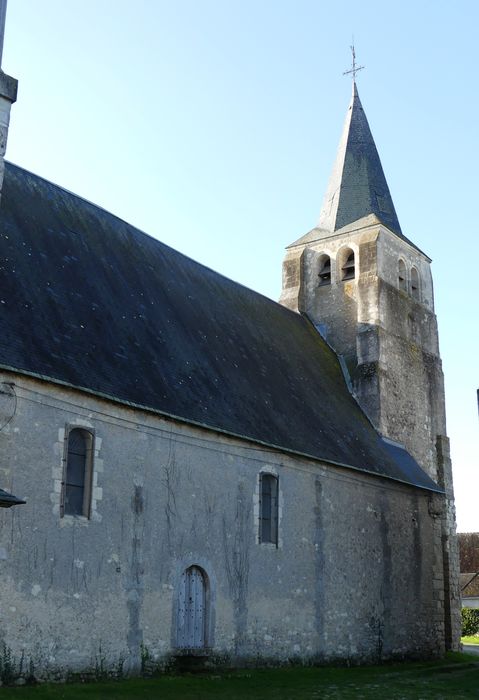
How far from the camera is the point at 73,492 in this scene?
13430 millimetres

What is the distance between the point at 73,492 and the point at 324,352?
13056mm

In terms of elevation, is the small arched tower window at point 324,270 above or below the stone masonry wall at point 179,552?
above

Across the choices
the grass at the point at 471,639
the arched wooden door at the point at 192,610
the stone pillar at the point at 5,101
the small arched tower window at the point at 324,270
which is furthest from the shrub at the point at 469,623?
the stone pillar at the point at 5,101

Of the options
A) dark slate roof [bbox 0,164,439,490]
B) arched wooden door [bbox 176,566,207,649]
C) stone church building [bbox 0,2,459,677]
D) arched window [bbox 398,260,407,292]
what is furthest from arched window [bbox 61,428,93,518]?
arched window [bbox 398,260,407,292]

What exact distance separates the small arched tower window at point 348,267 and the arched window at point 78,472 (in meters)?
14.9

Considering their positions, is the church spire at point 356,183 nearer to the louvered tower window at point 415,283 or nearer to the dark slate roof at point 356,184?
the dark slate roof at point 356,184

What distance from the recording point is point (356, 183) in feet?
95.1

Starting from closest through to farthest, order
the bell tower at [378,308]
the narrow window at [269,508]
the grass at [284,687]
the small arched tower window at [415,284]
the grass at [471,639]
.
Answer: the grass at [284,687] < the narrow window at [269,508] < the bell tower at [378,308] < the small arched tower window at [415,284] < the grass at [471,639]

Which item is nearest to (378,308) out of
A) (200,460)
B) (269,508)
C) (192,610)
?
(269,508)

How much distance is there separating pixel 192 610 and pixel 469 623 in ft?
87.2

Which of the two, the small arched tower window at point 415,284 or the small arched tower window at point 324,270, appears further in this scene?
the small arched tower window at point 415,284

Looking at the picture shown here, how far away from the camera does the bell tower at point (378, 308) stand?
79.5 feet

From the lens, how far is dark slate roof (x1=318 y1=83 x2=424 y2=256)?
92.6ft

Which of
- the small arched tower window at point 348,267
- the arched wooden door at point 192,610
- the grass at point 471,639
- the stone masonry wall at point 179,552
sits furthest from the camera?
the grass at point 471,639
